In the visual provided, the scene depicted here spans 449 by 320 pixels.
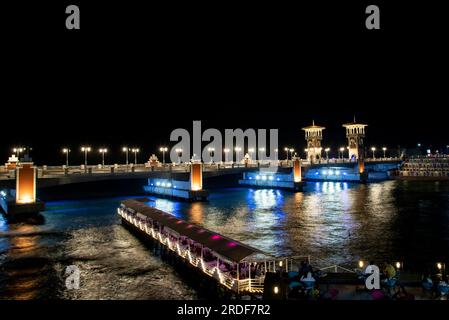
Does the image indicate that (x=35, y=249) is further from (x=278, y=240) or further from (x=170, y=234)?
(x=278, y=240)

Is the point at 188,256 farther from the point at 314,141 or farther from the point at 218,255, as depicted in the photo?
the point at 314,141

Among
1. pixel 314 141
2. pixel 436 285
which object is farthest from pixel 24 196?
pixel 314 141

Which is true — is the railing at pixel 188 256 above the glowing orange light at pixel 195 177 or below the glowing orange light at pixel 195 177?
below

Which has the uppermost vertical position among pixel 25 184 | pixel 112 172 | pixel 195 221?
pixel 112 172

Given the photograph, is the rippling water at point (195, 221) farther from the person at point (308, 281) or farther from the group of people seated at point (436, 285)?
the group of people seated at point (436, 285)

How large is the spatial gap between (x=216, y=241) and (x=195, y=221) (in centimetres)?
1838

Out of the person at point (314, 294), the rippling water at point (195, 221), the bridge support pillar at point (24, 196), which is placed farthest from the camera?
the bridge support pillar at point (24, 196)

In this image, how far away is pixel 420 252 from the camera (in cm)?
2483

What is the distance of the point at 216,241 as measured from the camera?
19.2 metres

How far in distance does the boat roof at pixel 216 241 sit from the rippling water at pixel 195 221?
2.24 meters

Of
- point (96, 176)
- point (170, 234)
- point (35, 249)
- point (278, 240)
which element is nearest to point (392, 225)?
point (278, 240)

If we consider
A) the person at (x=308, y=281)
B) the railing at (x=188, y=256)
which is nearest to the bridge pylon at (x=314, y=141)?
the railing at (x=188, y=256)

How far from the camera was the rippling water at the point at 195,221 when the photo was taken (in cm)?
1914

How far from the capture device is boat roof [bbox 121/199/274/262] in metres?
16.9
